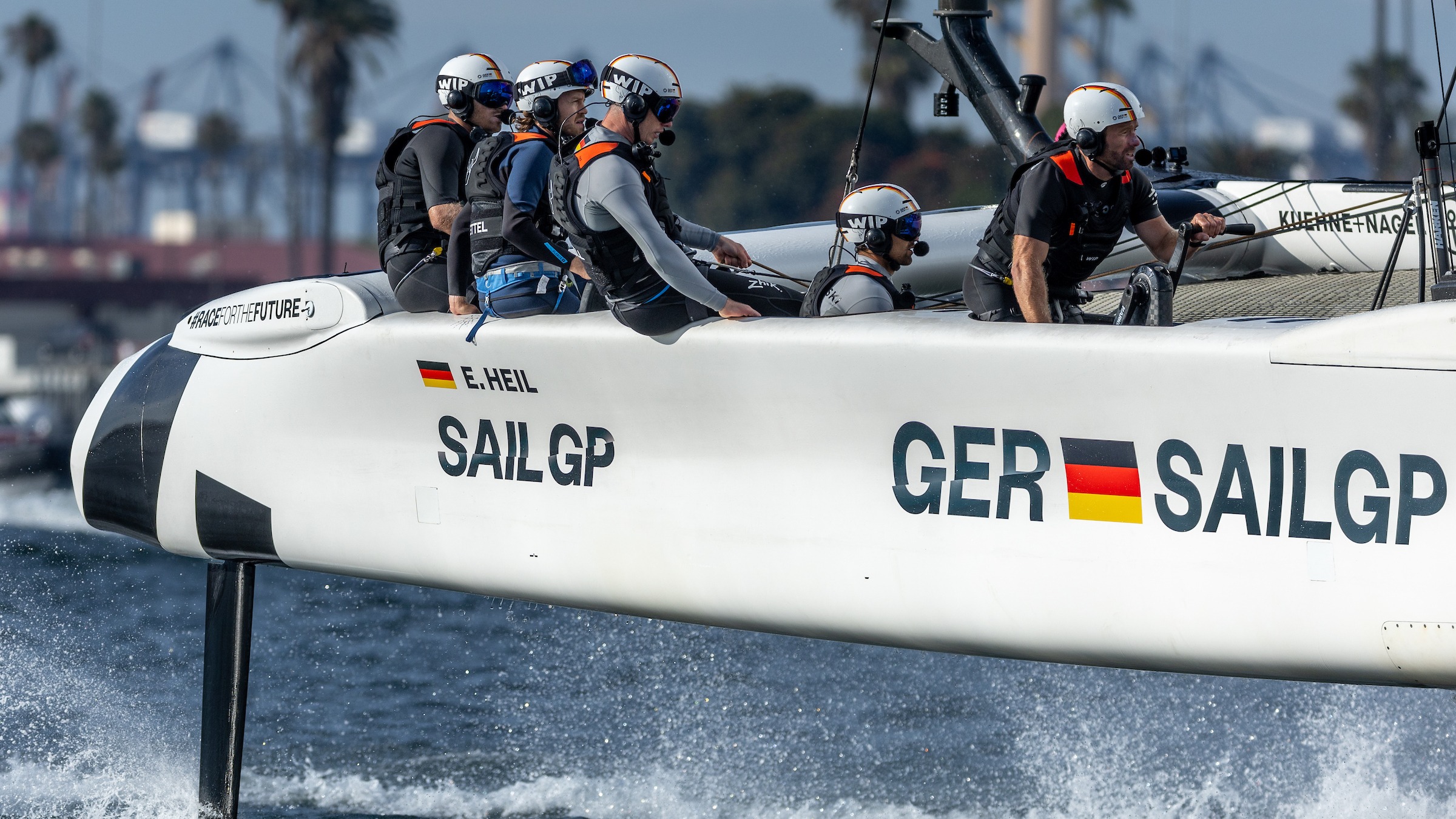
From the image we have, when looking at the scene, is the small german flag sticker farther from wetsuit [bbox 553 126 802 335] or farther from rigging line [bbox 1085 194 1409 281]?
rigging line [bbox 1085 194 1409 281]

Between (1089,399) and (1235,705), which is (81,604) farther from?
(1089,399)

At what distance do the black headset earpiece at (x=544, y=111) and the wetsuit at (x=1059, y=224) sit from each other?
4.27ft

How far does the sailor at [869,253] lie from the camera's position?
15.6 ft

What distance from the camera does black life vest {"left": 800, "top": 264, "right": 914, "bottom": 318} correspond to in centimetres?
481

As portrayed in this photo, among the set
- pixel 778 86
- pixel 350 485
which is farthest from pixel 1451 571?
pixel 778 86

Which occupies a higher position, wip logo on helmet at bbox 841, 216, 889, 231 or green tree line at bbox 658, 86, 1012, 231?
green tree line at bbox 658, 86, 1012, 231

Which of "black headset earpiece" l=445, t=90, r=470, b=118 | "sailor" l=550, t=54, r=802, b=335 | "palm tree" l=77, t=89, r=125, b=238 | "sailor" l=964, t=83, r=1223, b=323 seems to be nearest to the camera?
"sailor" l=964, t=83, r=1223, b=323

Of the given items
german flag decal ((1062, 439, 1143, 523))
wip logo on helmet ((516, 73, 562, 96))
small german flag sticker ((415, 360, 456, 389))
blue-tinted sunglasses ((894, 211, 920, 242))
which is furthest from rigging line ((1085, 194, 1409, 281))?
small german flag sticker ((415, 360, 456, 389))

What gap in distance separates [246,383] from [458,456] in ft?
2.92

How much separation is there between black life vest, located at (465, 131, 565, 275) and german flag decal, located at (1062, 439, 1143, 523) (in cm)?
183

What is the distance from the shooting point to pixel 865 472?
4.31 meters

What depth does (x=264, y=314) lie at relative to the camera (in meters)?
5.54

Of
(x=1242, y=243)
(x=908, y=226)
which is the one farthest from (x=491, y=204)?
(x=1242, y=243)

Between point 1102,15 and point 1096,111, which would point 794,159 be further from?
point 1096,111
